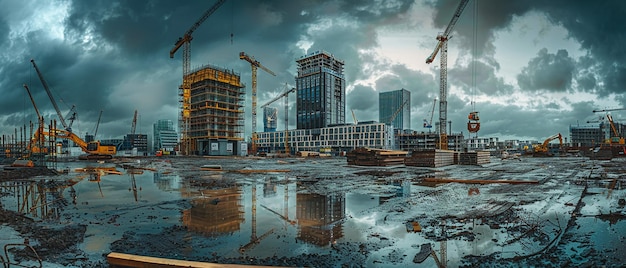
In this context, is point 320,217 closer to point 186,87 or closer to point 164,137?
point 186,87

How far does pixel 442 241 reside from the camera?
5.54m

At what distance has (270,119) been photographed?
18462cm

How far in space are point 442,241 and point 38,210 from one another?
10207 mm

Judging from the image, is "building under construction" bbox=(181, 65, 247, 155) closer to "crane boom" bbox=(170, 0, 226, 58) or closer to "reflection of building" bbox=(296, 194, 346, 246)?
"crane boom" bbox=(170, 0, 226, 58)

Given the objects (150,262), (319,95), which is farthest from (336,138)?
(150,262)

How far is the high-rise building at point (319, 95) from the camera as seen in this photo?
140375mm

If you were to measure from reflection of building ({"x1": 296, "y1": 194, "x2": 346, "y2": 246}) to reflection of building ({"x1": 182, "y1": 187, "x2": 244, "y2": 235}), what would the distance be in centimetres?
147

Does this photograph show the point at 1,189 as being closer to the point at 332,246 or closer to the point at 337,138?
the point at 332,246

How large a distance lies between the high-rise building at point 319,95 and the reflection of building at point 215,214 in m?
124

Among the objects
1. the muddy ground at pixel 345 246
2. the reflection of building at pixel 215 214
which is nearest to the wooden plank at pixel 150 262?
the muddy ground at pixel 345 246

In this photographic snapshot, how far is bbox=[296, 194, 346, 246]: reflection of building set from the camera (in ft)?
19.2

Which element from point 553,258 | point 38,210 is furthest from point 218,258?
point 38,210

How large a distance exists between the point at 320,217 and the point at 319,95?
137 metres

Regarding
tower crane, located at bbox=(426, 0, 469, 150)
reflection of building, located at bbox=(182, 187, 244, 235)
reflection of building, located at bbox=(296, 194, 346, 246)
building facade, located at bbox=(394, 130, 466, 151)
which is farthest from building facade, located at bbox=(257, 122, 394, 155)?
reflection of building, located at bbox=(182, 187, 244, 235)
